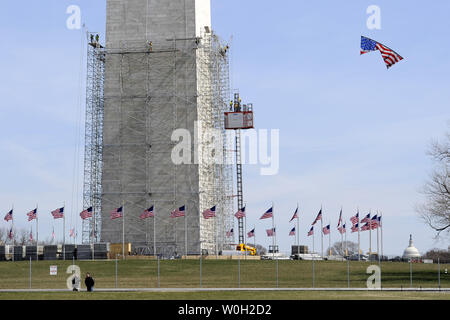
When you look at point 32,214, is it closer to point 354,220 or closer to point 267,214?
point 267,214

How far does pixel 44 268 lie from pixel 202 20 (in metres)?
40.9

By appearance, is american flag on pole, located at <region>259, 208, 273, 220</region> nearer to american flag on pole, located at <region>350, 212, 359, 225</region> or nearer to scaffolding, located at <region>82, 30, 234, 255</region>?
american flag on pole, located at <region>350, 212, 359, 225</region>

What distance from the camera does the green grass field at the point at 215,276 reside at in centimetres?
5420

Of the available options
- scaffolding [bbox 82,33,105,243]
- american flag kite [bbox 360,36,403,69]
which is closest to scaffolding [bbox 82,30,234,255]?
scaffolding [bbox 82,33,105,243]

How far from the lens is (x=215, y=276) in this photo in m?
62.0

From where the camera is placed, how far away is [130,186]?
89438mm

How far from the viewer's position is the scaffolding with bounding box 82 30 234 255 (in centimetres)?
8881

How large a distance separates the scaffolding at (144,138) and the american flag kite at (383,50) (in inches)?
1704

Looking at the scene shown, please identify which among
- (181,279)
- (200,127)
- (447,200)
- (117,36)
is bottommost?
(181,279)

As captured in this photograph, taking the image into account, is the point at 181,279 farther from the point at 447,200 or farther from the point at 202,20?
the point at 202,20

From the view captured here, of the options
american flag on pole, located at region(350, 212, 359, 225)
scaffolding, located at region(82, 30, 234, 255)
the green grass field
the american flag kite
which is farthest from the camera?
scaffolding, located at region(82, 30, 234, 255)

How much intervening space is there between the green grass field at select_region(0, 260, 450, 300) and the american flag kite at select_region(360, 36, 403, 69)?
46.6 ft
